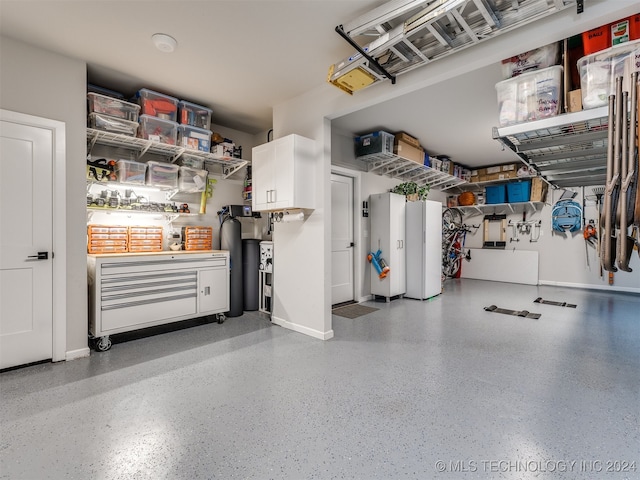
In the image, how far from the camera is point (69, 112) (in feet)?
9.45

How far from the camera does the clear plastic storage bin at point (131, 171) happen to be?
3.51 m

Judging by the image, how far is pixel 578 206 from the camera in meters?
6.56

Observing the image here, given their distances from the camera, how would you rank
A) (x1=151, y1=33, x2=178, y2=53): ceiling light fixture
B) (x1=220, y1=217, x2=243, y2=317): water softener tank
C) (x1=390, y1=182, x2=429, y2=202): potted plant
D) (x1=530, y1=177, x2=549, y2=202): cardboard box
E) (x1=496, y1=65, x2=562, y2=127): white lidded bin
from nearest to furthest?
(x1=496, y1=65, x2=562, y2=127): white lidded bin
(x1=151, y1=33, x2=178, y2=53): ceiling light fixture
(x1=220, y1=217, x2=243, y2=317): water softener tank
(x1=390, y1=182, x2=429, y2=202): potted plant
(x1=530, y1=177, x2=549, y2=202): cardboard box

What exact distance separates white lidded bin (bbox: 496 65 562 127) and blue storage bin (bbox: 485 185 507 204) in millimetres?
5829

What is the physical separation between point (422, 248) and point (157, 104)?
174 inches

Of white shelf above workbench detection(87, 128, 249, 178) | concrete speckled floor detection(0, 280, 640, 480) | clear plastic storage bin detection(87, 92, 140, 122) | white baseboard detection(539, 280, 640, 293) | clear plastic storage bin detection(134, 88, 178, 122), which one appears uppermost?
clear plastic storage bin detection(134, 88, 178, 122)

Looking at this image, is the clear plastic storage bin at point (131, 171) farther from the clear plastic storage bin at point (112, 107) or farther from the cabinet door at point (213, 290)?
the cabinet door at point (213, 290)

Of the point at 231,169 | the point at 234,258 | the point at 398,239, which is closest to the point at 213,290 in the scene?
the point at 234,258

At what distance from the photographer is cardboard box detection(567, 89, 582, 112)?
186cm

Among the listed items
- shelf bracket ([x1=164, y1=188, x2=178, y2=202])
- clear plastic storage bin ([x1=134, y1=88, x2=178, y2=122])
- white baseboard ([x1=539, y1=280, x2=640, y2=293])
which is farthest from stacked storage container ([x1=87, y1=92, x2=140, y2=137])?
white baseboard ([x1=539, y1=280, x2=640, y2=293])

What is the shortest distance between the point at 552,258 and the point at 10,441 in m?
8.73

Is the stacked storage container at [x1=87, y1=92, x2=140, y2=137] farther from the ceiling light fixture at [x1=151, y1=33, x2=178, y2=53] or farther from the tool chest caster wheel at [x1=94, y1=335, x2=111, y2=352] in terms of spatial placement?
the tool chest caster wheel at [x1=94, y1=335, x2=111, y2=352]

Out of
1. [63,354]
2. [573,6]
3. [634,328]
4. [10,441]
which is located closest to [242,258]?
[63,354]

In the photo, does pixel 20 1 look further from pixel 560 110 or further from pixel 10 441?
pixel 560 110
